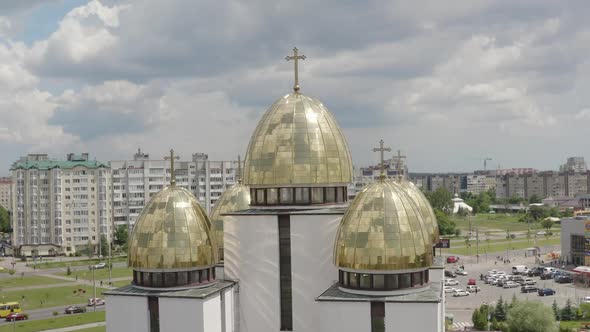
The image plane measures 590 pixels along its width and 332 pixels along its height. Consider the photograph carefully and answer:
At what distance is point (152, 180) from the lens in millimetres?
100250

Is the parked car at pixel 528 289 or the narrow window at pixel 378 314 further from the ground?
the narrow window at pixel 378 314

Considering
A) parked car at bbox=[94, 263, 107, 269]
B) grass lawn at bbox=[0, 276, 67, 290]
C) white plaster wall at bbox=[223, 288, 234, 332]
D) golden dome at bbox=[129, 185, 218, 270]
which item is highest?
golden dome at bbox=[129, 185, 218, 270]

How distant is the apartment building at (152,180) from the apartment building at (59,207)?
227 cm

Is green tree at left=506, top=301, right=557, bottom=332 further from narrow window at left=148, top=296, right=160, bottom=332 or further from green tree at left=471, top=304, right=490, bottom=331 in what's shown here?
narrow window at left=148, top=296, right=160, bottom=332

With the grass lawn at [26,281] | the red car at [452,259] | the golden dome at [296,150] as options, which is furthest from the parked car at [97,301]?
the red car at [452,259]

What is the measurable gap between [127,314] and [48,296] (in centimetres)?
4047

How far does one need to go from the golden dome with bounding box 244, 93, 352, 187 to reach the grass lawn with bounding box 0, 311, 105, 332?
2869 cm

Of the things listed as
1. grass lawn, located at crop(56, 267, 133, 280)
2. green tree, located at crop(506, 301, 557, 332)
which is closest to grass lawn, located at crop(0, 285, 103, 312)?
grass lawn, located at crop(56, 267, 133, 280)

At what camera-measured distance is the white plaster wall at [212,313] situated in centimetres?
2208

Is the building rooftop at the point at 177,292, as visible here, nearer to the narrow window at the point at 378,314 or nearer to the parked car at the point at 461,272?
the narrow window at the point at 378,314

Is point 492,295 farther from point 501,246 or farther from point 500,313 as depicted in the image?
point 501,246

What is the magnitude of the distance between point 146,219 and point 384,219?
9.57 m

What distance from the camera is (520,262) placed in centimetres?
7956

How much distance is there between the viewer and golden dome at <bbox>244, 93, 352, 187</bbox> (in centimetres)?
2416
